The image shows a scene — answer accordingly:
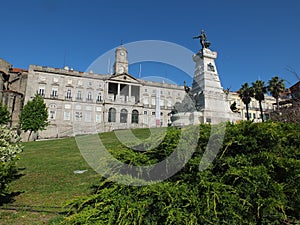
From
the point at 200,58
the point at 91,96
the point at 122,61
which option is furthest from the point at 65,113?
the point at 200,58

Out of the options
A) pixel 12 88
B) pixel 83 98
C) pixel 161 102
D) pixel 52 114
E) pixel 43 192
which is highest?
pixel 12 88

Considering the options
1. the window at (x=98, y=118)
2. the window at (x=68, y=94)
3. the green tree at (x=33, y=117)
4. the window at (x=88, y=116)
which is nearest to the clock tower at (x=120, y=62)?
the window at (x=68, y=94)

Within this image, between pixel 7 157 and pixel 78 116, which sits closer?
pixel 7 157

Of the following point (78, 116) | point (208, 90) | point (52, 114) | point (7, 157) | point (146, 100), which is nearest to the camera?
point (7, 157)

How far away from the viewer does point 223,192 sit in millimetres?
3525

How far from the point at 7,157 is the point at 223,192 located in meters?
7.54

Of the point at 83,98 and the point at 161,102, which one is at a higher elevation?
the point at 161,102

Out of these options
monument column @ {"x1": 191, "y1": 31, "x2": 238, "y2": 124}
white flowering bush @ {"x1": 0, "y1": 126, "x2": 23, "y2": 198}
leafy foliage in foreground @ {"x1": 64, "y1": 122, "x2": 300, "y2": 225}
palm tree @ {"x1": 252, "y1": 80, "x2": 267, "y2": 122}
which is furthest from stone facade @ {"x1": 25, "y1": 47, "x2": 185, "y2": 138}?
leafy foliage in foreground @ {"x1": 64, "y1": 122, "x2": 300, "y2": 225}

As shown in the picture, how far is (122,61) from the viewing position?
58781 millimetres

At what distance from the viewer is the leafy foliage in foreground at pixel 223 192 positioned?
3.39 metres

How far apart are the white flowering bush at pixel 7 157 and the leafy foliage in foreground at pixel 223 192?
10.3 feet

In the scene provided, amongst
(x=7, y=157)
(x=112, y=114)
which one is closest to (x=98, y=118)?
(x=112, y=114)

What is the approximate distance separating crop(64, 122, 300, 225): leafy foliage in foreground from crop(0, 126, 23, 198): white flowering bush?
10.3 ft

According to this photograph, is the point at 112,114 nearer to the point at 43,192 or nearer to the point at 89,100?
the point at 89,100
